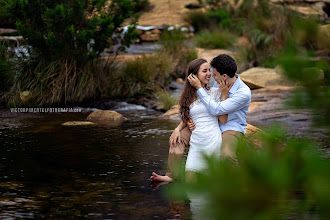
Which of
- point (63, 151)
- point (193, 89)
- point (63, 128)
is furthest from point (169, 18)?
point (193, 89)

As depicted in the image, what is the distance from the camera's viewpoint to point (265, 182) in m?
0.87

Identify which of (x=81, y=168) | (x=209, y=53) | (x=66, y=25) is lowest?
(x=81, y=168)

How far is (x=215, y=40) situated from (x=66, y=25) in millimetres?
8040

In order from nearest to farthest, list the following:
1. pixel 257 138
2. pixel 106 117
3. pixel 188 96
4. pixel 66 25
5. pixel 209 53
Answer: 1. pixel 257 138
2. pixel 188 96
3. pixel 106 117
4. pixel 66 25
5. pixel 209 53

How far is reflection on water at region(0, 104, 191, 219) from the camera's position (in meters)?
4.66

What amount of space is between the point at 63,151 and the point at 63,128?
2.00 m

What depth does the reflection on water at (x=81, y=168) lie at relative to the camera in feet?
15.3

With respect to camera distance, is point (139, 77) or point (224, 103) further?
point (139, 77)

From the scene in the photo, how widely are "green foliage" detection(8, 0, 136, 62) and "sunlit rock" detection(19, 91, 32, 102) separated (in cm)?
98

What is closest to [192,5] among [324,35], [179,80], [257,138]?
[179,80]

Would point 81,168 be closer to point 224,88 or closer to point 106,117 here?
point 224,88

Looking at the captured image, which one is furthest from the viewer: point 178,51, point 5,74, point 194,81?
point 178,51

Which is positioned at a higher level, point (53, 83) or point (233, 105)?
point (233, 105)

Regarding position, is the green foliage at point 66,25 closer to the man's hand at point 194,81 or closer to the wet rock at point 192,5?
the man's hand at point 194,81
